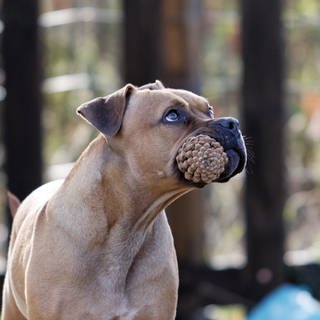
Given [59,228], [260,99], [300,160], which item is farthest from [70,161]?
[59,228]

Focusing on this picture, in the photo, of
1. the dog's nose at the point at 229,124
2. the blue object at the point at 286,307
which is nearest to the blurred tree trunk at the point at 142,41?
the blue object at the point at 286,307

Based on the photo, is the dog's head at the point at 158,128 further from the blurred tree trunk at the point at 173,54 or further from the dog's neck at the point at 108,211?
the blurred tree trunk at the point at 173,54

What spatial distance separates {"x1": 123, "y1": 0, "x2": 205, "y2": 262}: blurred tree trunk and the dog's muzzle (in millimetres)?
2454

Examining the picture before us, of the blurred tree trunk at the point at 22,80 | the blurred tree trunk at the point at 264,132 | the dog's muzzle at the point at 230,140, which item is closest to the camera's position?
the dog's muzzle at the point at 230,140

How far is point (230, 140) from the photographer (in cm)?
492

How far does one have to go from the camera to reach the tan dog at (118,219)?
5.10 metres

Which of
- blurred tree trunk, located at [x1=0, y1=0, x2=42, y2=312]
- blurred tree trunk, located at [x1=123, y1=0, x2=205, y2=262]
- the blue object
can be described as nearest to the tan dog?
blurred tree trunk, located at [x1=0, y1=0, x2=42, y2=312]

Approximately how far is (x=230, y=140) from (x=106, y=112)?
0.53m

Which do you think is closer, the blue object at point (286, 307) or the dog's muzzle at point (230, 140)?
the dog's muzzle at point (230, 140)

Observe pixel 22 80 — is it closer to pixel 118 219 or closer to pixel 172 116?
pixel 118 219

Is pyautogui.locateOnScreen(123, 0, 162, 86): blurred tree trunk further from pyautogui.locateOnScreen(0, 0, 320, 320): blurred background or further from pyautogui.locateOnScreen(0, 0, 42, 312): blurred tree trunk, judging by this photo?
pyautogui.locateOnScreen(0, 0, 42, 312): blurred tree trunk

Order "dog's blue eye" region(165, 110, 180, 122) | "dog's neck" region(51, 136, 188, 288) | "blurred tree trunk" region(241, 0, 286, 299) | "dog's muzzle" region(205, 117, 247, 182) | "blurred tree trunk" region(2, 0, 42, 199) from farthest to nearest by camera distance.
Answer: "blurred tree trunk" region(241, 0, 286, 299), "blurred tree trunk" region(2, 0, 42, 199), "dog's neck" region(51, 136, 188, 288), "dog's blue eye" region(165, 110, 180, 122), "dog's muzzle" region(205, 117, 247, 182)

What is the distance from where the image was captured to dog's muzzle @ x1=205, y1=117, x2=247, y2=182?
492 centimetres

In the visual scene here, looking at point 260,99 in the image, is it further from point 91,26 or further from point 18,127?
point 91,26
